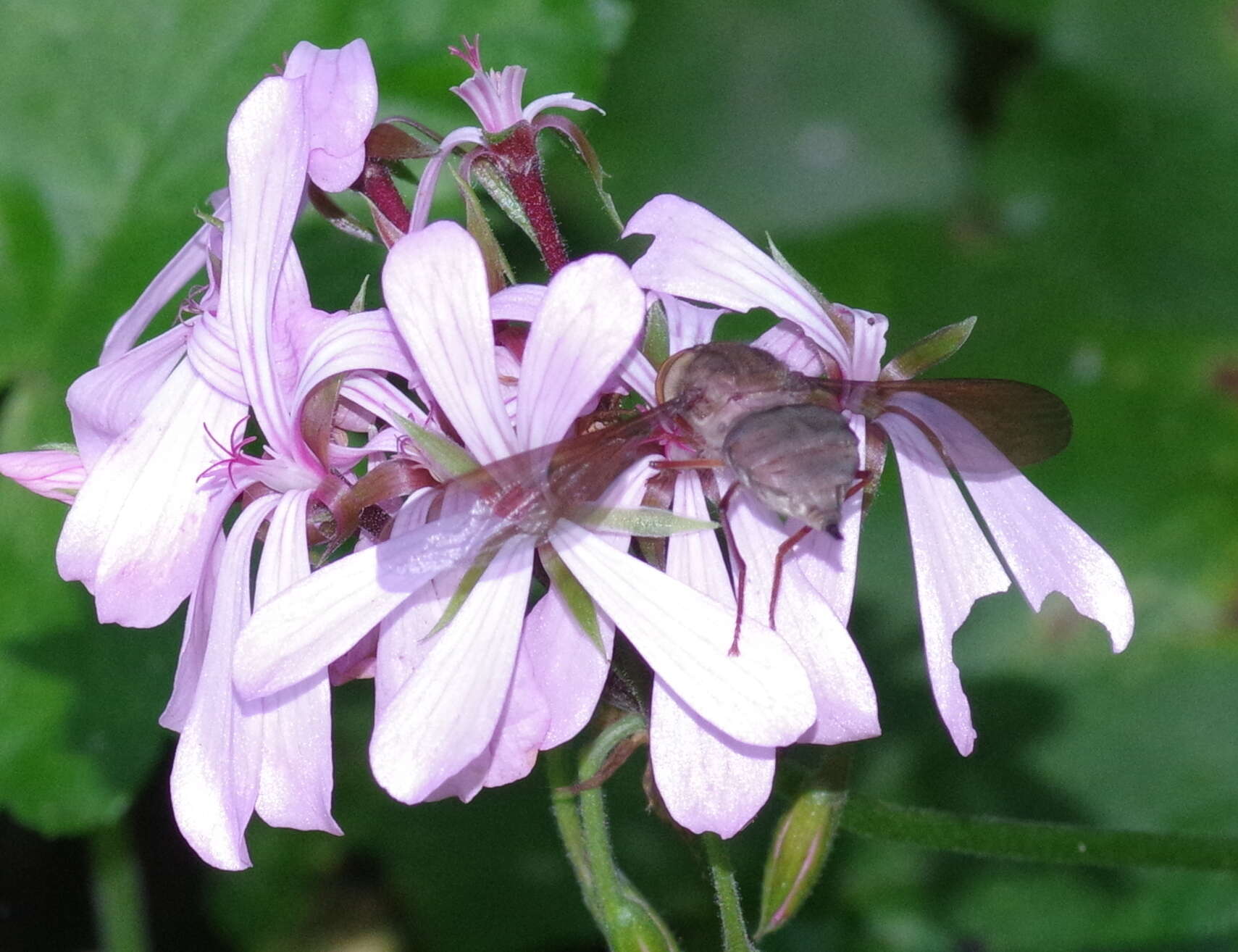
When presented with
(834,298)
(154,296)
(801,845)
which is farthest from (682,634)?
(834,298)

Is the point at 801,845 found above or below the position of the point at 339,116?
below

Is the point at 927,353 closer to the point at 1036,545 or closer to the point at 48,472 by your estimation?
the point at 1036,545

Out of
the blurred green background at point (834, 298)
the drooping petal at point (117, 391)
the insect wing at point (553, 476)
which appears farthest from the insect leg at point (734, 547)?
the blurred green background at point (834, 298)

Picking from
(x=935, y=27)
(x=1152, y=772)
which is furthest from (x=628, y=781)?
(x=935, y=27)

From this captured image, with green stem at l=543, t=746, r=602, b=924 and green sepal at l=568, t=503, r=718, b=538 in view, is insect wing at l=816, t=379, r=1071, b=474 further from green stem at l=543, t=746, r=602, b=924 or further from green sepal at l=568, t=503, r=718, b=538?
green stem at l=543, t=746, r=602, b=924

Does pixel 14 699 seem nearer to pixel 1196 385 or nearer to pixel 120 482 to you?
pixel 120 482

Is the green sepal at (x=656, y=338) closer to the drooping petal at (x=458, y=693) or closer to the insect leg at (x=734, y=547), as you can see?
the insect leg at (x=734, y=547)

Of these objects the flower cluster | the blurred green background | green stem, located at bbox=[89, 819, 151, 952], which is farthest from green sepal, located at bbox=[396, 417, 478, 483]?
green stem, located at bbox=[89, 819, 151, 952]
